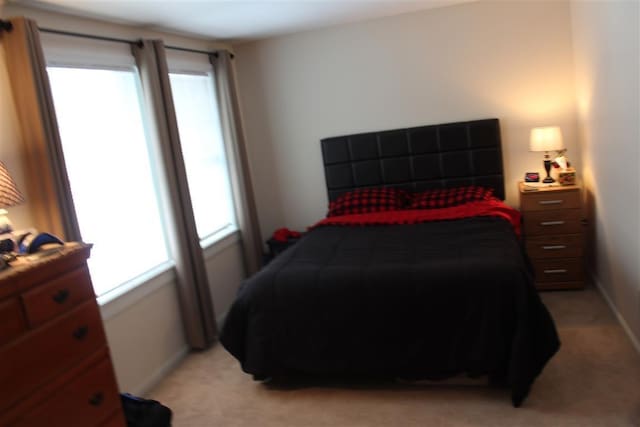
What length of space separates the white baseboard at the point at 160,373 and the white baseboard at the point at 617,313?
285cm

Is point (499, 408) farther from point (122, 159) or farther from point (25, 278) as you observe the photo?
point (122, 159)

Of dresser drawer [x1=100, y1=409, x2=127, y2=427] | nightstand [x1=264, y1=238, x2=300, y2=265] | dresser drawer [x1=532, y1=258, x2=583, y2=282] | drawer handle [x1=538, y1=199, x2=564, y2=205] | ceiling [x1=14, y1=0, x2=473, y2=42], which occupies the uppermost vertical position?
ceiling [x1=14, y1=0, x2=473, y2=42]

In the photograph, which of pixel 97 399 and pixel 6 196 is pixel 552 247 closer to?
pixel 97 399

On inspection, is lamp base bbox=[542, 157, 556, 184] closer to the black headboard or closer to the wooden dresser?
the black headboard

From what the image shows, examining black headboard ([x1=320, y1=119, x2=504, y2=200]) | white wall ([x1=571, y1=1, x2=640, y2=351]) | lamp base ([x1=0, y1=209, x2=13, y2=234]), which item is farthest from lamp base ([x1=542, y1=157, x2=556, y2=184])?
lamp base ([x1=0, y1=209, x2=13, y2=234])

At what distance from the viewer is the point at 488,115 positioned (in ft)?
14.8

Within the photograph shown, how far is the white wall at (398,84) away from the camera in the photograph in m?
4.32

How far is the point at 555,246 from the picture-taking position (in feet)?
Result: 13.2

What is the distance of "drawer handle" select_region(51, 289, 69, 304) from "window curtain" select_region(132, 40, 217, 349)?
1.63 meters

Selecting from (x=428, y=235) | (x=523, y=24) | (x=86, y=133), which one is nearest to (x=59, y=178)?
(x=86, y=133)

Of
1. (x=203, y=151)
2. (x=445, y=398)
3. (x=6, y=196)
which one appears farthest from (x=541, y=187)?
(x=6, y=196)

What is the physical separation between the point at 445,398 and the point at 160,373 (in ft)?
6.02

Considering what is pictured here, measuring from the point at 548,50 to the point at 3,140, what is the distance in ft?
12.8

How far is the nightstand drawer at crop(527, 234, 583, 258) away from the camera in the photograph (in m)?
3.97
